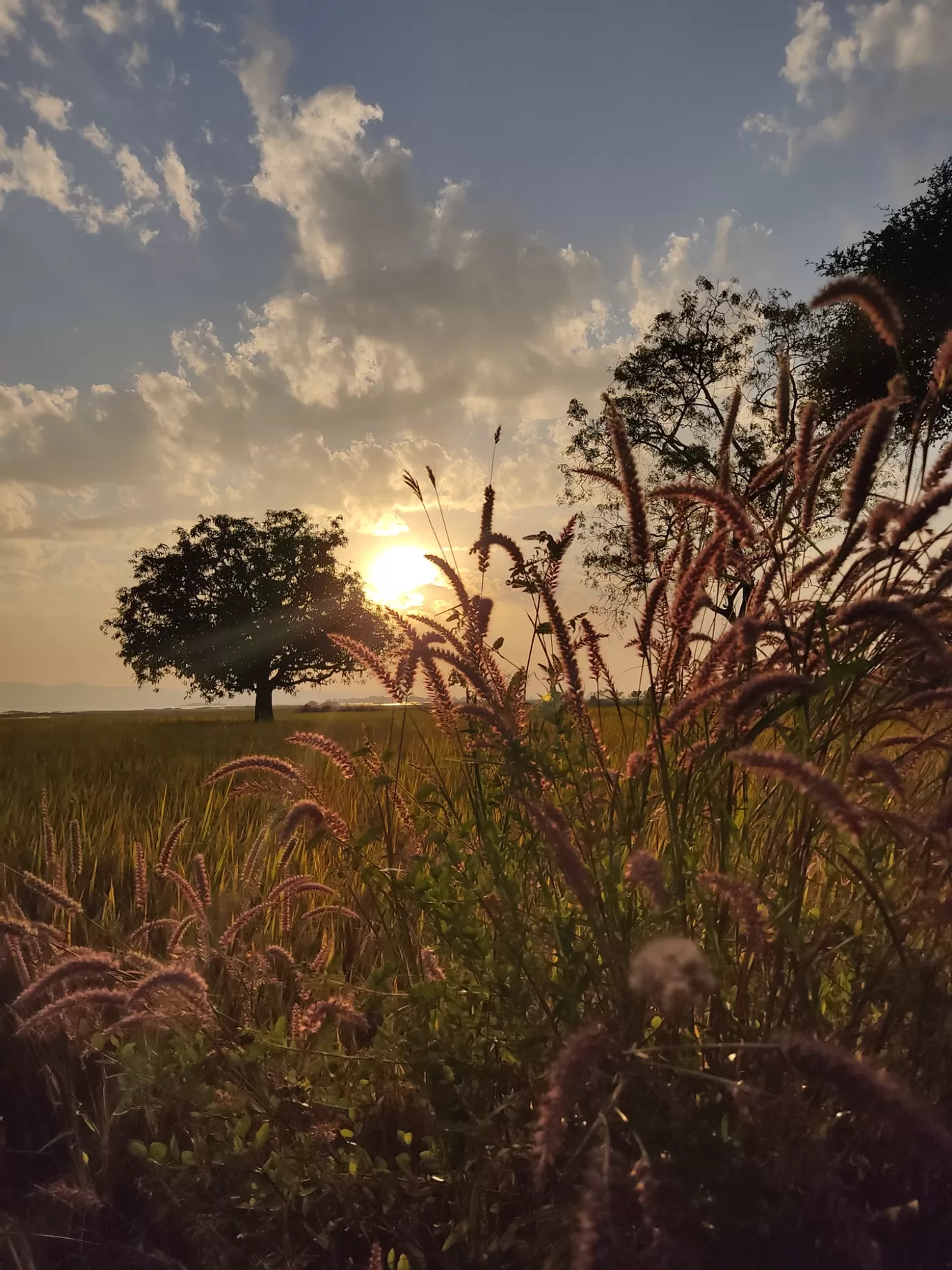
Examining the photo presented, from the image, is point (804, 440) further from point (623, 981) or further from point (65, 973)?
point (65, 973)

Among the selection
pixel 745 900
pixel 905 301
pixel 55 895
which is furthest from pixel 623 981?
pixel 905 301

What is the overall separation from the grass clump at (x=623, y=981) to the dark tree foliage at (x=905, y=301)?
20681mm

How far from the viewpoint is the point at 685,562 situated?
6.78 ft

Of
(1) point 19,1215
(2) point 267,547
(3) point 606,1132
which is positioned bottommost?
(1) point 19,1215

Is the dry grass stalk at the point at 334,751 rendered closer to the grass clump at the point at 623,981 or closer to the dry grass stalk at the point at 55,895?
the grass clump at the point at 623,981

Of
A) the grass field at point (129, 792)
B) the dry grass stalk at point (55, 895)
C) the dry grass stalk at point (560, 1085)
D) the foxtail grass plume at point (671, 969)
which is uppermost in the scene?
the foxtail grass plume at point (671, 969)

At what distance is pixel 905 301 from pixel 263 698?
2597 centimetres

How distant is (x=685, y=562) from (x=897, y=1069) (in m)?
1.12

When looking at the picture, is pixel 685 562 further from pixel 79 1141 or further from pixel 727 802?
pixel 79 1141

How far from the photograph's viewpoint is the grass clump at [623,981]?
1.52 metres

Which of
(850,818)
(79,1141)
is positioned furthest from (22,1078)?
(850,818)

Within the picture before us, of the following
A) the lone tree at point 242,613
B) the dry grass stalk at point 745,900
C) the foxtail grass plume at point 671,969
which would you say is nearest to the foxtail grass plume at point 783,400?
the dry grass stalk at point 745,900

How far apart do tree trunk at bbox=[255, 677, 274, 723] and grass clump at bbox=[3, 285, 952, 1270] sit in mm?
33723

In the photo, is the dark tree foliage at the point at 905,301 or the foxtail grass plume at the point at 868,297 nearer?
the foxtail grass plume at the point at 868,297
